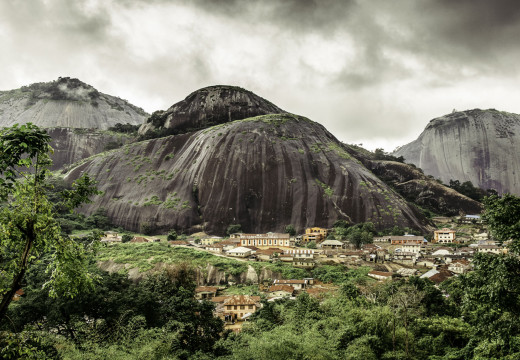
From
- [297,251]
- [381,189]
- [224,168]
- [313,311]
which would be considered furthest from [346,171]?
[313,311]

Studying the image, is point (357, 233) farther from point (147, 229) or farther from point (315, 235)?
point (147, 229)

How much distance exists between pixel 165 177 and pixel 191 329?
54.1 m

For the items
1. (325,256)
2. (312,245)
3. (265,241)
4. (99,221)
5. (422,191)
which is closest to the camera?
(325,256)

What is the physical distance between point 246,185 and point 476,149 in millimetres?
99082

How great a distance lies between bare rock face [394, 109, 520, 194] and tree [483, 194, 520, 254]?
12747cm

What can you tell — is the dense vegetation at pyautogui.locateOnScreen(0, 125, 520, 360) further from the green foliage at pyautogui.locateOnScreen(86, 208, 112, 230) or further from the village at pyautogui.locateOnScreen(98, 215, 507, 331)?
the green foliage at pyautogui.locateOnScreen(86, 208, 112, 230)

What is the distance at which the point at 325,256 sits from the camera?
147 feet

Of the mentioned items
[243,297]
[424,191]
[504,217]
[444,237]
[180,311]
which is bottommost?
[243,297]

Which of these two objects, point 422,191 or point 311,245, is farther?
point 422,191

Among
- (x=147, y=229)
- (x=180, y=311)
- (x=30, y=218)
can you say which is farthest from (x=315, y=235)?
(x=30, y=218)

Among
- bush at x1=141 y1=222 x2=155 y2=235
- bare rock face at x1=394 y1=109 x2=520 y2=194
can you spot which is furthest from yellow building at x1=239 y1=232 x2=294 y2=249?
bare rock face at x1=394 y1=109 x2=520 y2=194

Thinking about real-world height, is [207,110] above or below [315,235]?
above

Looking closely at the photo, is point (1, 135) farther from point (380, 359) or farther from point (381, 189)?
point (381, 189)

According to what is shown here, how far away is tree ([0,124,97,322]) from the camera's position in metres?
5.34
